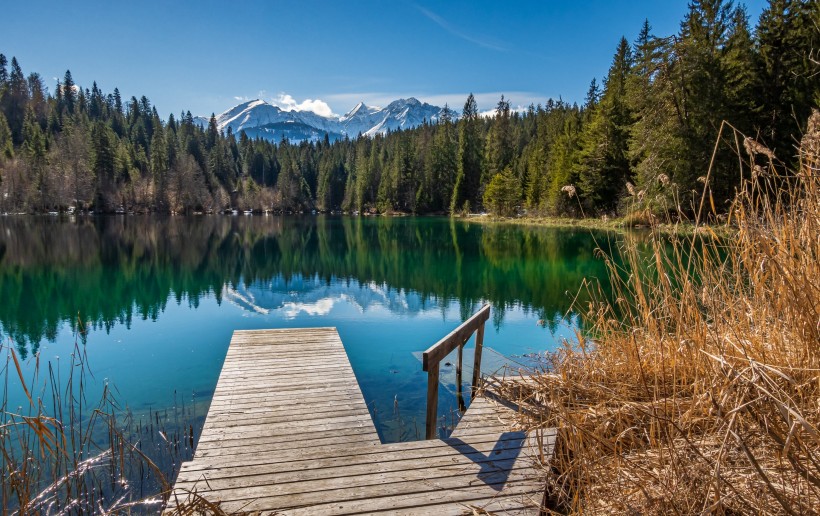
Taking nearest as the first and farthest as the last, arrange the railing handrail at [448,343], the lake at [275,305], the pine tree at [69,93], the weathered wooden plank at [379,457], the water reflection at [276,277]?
the weathered wooden plank at [379,457]
the railing handrail at [448,343]
the lake at [275,305]
the water reflection at [276,277]
the pine tree at [69,93]

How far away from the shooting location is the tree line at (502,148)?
81.1 feet

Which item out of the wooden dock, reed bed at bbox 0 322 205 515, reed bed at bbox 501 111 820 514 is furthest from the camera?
reed bed at bbox 0 322 205 515

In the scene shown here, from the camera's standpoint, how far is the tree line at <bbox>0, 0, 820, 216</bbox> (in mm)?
24734

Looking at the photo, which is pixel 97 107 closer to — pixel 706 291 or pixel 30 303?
pixel 30 303

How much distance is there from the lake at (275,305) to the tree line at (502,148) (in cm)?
380

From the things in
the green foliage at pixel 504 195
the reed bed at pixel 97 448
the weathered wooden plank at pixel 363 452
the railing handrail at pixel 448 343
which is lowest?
the reed bed at pixel 97 448

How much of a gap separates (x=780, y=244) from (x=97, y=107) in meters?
116

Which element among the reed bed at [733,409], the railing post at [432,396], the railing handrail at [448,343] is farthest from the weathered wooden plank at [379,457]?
the railing post at [432,396]

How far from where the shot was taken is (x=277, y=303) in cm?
1491

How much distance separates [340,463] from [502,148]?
197 feet

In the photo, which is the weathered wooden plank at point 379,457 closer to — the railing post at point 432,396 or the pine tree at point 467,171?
the railing post at point 432,396

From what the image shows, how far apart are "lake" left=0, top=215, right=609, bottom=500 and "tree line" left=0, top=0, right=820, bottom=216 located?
12.5 ft


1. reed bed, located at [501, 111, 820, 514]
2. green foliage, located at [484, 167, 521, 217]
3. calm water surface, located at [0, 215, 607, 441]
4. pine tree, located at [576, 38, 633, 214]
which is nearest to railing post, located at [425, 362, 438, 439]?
calm water surface, located at [0, 215, 607, 441]

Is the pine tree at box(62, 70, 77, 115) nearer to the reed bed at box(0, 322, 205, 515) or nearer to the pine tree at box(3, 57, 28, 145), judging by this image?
the pine tree at box(3, 57, 28, 145)
